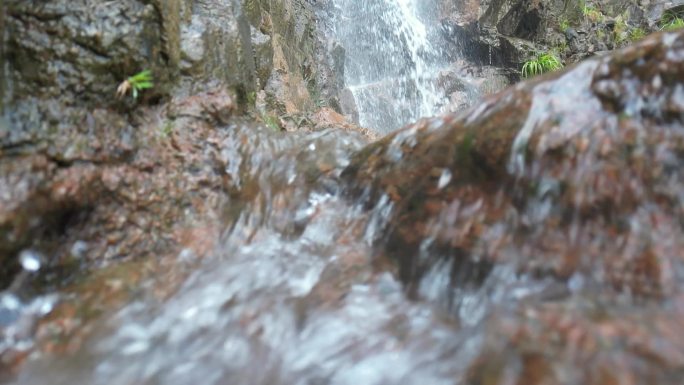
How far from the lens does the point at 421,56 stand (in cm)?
1082

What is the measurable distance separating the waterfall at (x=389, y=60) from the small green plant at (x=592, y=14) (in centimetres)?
316

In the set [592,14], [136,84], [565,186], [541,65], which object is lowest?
[565,186]

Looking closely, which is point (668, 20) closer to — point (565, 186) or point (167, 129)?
point (565, 186)

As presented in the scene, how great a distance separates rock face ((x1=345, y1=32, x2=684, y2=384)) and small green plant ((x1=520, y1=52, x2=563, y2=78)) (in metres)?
7.94

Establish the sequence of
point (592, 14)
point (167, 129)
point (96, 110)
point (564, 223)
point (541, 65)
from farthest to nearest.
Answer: point (592, 14) → point (541, 65) → point (167, 129) → point (96, 110) → point (564, 223)

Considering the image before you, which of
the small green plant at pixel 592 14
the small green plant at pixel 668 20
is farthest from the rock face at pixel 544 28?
the small green plant at pixel 668 20

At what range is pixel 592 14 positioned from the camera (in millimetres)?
10398

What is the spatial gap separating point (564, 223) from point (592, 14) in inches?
408

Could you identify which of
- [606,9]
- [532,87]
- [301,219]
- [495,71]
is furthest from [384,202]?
[606,9]

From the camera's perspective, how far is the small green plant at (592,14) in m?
10.3

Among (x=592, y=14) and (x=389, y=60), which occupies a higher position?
(x=389, y=60)

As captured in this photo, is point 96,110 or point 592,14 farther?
point 592,14

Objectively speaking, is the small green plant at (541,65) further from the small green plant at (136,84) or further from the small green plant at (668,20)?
the small green plant at (136,84)

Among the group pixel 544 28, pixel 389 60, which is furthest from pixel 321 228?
pixel 544 28
